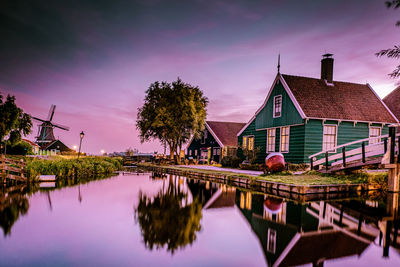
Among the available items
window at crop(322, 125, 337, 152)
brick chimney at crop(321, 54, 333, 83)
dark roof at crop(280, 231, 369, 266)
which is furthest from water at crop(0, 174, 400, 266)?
brick chimney at crop(321, 54, 333, 83)

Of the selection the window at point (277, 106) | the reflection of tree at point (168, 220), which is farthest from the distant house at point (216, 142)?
the reflection of tree at point (168, 220)

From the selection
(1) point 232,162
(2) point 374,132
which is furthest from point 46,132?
(2) point 374,132

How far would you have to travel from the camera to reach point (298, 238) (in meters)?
6.93

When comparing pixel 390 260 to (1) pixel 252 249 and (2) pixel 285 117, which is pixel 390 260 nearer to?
(1) pixel 252 249

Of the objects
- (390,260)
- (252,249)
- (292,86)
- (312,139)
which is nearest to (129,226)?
(252,249)

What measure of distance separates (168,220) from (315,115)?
15597 millimetres

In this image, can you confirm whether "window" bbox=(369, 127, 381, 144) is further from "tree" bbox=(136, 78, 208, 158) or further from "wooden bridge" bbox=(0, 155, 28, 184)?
"wooden bridge" bbox=(0, 155, 28, 184)

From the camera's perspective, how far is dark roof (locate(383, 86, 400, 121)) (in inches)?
1135

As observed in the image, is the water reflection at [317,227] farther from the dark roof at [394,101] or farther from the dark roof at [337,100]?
the dark roof at [394,101]

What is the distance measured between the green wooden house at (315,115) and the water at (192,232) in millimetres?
9183

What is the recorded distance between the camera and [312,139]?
20469 millimetres

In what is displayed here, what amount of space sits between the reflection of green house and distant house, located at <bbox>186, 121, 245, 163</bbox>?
26.2 metres

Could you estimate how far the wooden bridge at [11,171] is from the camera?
14742 millimetres

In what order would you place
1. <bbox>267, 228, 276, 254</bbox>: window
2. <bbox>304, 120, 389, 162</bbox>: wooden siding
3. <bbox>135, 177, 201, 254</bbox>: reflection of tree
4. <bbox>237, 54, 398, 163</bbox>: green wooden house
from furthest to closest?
<bbox>237, 54, 398, 163</bbox>: green wooden house → <bbox>304, 120, 389, 162</bbox>: wooden siding → <bbox>135, 177, 201, 254</bbox>: reflection of tree → <bbox>267, 228, 276, 254</bbox>: window
